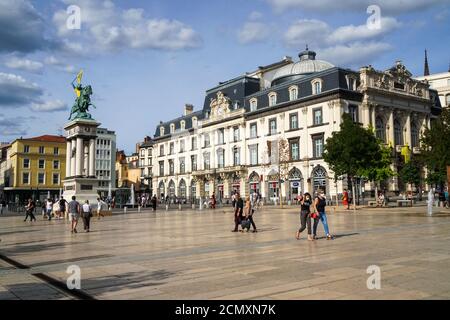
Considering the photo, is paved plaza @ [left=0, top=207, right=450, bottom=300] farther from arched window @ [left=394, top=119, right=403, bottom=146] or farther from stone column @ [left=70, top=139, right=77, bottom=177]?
arched window @ [left=394, top=119, right=403, bottom=146]

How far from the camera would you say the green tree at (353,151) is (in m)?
40.3

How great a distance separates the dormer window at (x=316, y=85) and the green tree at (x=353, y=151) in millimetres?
17473

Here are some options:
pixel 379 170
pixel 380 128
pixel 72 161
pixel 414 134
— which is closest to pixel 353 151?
pixel 379 170

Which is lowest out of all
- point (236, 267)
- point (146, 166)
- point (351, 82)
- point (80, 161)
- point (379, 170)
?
point (236, 267)

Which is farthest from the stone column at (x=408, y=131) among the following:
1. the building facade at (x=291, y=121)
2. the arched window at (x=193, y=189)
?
the arched window at (x=193, y=189)

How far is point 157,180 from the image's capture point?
94938 millimetres

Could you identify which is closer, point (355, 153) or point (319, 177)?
point (355, 153)

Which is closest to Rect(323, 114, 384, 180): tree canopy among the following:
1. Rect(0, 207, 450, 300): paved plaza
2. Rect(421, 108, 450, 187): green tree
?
Rect(421, 108, 450, 187): green tree

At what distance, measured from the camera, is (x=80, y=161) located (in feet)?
125

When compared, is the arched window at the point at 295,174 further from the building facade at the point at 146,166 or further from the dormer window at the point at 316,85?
the building facade at the point at 146,166

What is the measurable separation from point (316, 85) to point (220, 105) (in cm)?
2058

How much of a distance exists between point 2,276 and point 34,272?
2.11 ft

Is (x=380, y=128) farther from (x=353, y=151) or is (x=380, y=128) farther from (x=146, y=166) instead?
(x=146, y=166)

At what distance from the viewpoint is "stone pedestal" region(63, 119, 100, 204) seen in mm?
37531
